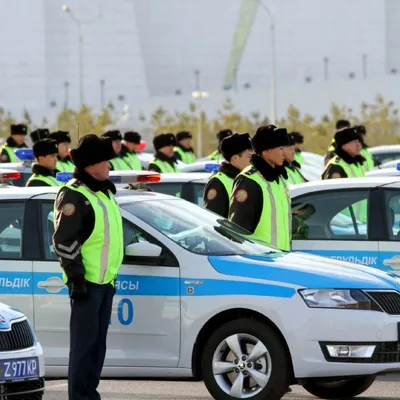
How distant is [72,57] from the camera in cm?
7938

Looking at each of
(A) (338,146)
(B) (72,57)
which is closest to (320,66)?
(B) (72,57)

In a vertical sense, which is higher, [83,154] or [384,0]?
[384,0]

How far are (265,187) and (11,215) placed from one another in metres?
1.92

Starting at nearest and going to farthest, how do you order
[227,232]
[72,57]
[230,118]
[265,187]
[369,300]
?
[369,300], [227,232], [265,187], [230,118], [72,57]

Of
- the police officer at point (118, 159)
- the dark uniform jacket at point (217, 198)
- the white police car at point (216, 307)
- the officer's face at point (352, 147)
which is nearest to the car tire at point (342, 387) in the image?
the white police car at point (216, 307)

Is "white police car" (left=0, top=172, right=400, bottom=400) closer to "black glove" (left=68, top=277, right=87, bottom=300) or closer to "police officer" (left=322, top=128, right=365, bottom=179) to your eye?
"black glove" (left=68, top=277, right=87, bottom=300)

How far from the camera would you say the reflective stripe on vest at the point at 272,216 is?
1060 centimetres

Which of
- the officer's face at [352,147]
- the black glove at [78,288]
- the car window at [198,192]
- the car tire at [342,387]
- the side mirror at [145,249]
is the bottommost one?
the car tire at [342,387]

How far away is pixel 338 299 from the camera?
8.79 meters

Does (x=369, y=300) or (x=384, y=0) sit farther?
(x=384, y=0)

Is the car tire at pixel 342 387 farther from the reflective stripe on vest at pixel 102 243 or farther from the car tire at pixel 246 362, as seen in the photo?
the reflective stripe on vest at pixel 102 243

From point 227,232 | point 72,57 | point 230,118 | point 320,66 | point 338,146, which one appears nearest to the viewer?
point 227,232

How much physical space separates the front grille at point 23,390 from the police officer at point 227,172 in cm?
387

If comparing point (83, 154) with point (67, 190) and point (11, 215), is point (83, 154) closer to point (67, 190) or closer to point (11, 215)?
point (67, 190)
